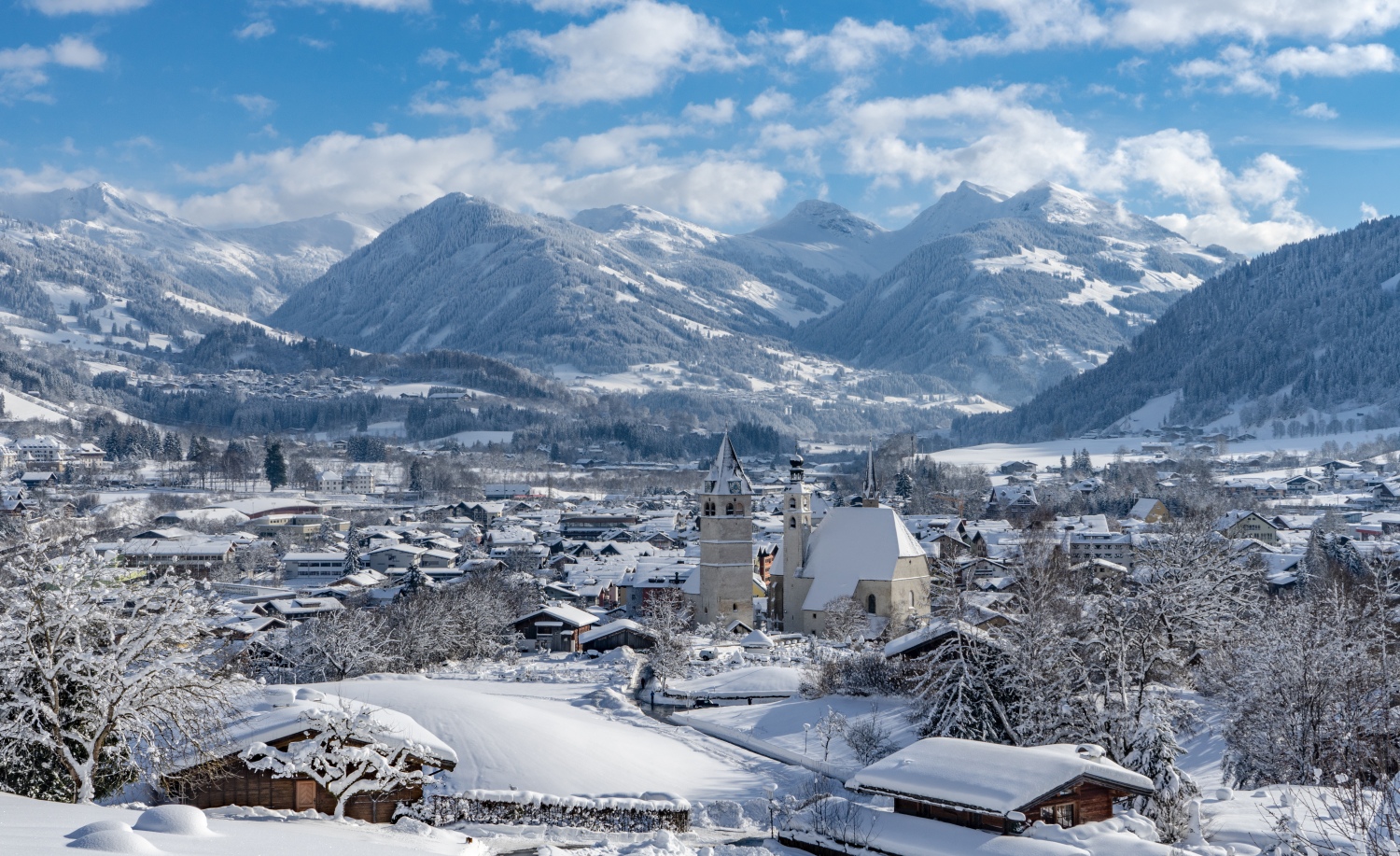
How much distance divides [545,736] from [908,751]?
934cm

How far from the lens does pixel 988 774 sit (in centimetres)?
2041

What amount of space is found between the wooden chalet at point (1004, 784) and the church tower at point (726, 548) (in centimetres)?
3673

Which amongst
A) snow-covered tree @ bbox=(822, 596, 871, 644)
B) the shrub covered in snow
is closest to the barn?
the shrub covered in snow

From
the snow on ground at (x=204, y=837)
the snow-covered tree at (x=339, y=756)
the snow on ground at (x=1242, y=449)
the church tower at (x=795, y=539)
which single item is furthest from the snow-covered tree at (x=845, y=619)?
the snow on ground at (x=1242, y=449)

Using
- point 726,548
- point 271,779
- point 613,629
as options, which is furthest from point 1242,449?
point 271,779

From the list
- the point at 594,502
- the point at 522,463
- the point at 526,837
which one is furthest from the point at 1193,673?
the point at 522,463

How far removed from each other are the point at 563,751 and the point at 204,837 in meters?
14.4

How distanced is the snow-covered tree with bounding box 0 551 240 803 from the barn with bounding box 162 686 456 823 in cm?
106

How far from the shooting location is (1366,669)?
94.9 ft

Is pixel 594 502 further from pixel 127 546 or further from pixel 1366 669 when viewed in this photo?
pixel 1366 669

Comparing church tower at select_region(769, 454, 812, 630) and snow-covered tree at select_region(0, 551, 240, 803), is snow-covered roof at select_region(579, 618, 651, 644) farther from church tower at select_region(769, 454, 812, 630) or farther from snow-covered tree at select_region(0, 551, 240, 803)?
snow-covered tree at select_region(0, 551, 240, 803)

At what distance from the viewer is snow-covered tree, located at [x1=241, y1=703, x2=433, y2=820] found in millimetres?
19203

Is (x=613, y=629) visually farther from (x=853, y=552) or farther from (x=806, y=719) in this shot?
(x=806, y=719)

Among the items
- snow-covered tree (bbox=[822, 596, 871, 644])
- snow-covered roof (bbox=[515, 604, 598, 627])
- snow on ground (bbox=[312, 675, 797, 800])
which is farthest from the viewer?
snow-covered roof (bbox=[515, 604, 598, 627])
